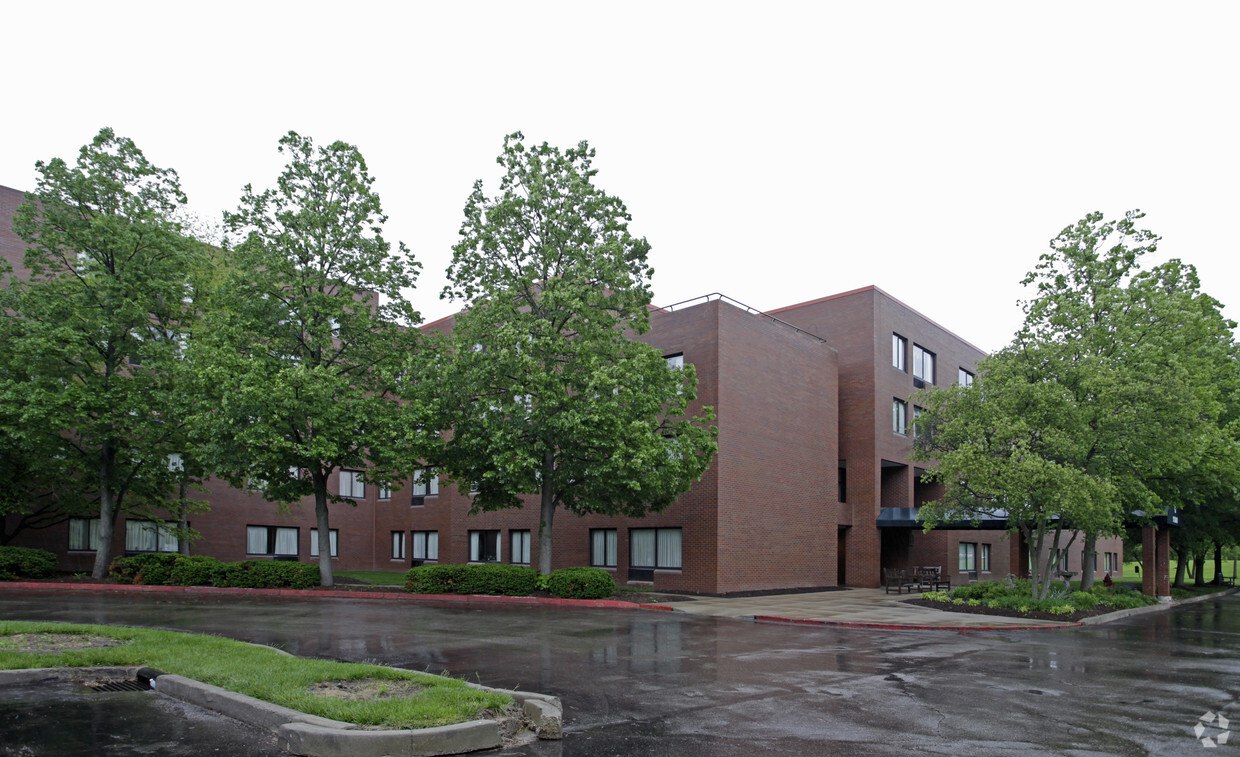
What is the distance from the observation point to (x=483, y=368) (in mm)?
23859

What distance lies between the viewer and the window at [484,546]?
38.5 m

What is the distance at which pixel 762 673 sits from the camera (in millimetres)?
12281

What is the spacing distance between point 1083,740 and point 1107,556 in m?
69.7

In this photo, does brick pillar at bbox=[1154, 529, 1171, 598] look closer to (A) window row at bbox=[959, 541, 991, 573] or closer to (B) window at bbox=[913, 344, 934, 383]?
(A) window row at bbox=[959, 541, 991, 573]

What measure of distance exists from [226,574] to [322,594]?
3.45 meters

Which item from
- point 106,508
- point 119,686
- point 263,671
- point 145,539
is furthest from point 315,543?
point 263,671

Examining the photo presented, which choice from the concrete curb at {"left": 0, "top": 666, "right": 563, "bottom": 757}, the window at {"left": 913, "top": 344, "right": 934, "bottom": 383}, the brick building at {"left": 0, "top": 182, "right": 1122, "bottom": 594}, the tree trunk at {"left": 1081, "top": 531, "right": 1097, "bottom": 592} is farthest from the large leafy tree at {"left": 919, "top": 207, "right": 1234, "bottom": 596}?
the concrete curb at {"left": 0, "top": 666, "right": 563, "bottom": 757}

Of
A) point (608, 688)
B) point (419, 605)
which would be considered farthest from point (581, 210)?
Answer: point (608, 688)

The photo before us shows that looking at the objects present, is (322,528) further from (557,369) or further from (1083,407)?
(1083,407)

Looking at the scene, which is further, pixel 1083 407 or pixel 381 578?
pixel 381 578

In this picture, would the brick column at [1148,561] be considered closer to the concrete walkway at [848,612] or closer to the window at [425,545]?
the concrete walkway at [848,612]

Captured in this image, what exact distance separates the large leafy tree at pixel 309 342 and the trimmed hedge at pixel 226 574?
0.91 meters

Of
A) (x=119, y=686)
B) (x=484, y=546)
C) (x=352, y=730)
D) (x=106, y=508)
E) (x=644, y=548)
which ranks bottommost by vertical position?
(x=484, y=546)

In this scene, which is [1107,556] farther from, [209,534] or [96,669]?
[96,669]
